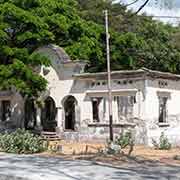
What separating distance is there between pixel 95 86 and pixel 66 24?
12.4ft

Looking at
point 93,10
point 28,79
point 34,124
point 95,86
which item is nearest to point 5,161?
point 28,79

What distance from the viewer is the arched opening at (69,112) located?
2766cm

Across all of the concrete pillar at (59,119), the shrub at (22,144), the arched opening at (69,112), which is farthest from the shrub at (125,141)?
the concrete pillar at (59,119)

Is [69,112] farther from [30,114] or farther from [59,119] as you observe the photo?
[30,114]

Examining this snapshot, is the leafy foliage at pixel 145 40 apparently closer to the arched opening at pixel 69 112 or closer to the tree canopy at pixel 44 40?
the tree canopy at pixel 44 40

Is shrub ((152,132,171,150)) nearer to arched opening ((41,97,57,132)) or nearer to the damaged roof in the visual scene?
the damaged roof

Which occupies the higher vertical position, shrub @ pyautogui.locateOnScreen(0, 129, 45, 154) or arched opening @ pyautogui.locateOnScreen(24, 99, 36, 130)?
arched opening @ pyautogui.locateOnScreen(24, 99, 36, 130)

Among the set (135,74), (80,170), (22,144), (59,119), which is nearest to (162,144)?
(135,74)

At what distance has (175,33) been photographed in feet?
146

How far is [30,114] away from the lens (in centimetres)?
2969

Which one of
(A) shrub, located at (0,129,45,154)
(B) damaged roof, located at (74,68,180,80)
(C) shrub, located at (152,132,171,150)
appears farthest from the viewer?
(B) damaged roof, located at (74,68,180,80)

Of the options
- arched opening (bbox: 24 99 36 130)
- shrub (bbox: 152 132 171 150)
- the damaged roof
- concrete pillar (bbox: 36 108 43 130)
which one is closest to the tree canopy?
the damaged roof

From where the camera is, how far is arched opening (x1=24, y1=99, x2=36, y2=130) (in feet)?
96.6

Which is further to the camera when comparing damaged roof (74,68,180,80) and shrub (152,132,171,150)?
damaged roof (74,68,180,80)
